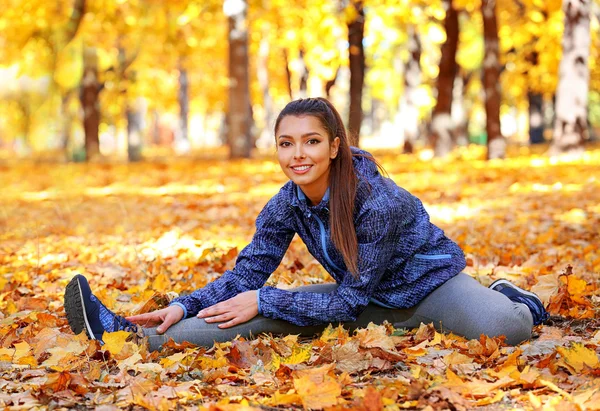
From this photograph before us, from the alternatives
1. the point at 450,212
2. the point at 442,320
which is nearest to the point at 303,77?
the point at 450,212

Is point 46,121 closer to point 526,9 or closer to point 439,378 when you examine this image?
point 526,9

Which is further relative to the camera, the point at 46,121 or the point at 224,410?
the point at 46,121

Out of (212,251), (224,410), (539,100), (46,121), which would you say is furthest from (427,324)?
(539,100)

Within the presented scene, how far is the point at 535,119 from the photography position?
973 inches

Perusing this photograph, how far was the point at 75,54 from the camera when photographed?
1873 cm

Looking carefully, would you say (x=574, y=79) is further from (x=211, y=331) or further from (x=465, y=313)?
(x=211, y=331)

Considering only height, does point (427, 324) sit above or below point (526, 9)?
below

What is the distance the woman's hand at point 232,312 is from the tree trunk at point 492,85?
1170cm

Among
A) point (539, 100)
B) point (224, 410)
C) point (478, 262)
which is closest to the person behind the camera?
point (224, 410)

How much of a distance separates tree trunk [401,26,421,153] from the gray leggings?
1614cm

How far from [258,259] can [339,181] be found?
2.02ft

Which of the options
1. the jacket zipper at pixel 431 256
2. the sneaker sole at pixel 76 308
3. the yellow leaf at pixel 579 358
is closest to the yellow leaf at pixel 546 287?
the jacket zipper at pixel 431 256

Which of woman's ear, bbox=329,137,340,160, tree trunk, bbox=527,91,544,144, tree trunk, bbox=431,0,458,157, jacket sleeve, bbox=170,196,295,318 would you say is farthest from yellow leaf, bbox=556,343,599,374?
tree trunk, bbox=527,91,544,144

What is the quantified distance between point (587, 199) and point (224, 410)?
6.56m
